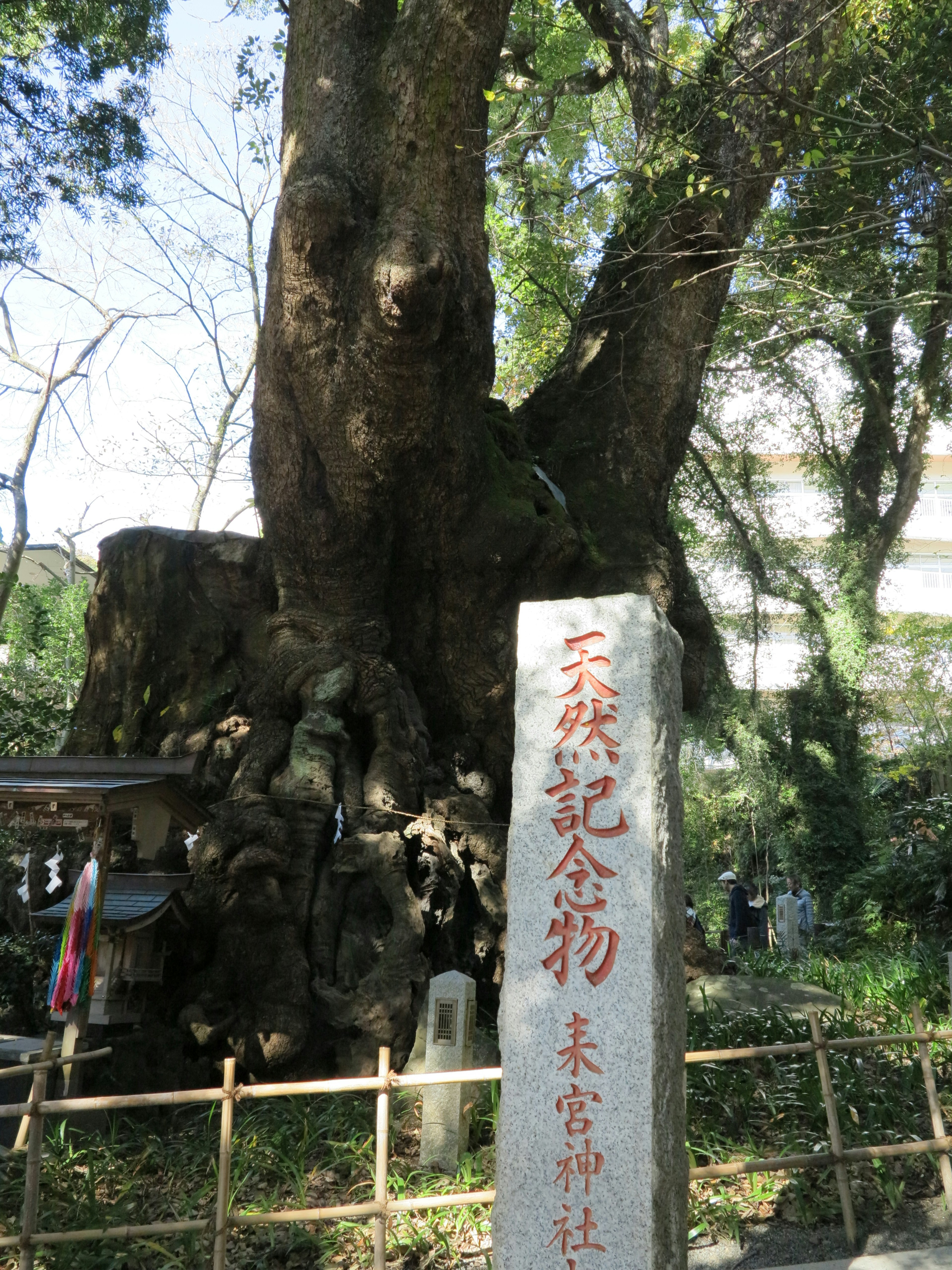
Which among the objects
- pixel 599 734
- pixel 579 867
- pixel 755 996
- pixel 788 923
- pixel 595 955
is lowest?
pixel 755 996

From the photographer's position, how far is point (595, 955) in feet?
10.7

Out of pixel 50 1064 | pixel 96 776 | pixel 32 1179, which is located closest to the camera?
pixel 32 1179

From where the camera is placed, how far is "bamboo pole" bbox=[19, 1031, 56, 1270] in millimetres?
3916

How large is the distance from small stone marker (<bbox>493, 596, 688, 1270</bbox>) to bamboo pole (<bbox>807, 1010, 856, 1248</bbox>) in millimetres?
1699

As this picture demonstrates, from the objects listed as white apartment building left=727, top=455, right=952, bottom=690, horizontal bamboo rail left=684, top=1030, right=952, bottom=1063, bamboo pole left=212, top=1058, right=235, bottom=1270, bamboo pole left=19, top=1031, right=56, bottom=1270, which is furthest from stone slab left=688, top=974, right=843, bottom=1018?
white apartment building left=727, top=455, right=952, bottom=690

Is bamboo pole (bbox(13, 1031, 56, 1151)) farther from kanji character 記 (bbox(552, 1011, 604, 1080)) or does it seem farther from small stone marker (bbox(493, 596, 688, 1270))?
kanji character 記 (bbox(552, 1011, 604, 1080))

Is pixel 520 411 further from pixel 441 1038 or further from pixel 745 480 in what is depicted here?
pixel 745 480

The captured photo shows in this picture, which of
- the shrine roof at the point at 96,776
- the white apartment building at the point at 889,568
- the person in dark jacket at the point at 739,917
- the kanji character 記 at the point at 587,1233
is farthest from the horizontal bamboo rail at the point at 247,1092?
the white apartment building at the point at 889,568

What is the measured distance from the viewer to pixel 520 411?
364 inches

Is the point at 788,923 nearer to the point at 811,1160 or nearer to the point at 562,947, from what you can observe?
the point at 811,1160

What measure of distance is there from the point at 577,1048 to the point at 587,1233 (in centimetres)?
50

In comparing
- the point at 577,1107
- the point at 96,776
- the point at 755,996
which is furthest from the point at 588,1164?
the point at 755,996

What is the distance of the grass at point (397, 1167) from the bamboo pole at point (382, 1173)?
14.2 inches

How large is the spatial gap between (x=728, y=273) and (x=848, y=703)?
7.89 meters
